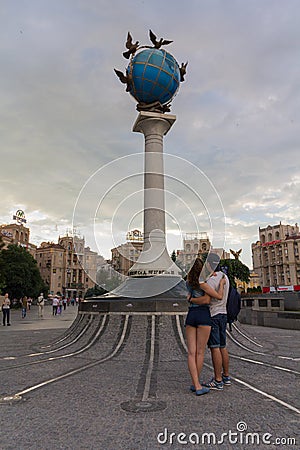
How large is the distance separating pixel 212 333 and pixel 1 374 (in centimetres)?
448

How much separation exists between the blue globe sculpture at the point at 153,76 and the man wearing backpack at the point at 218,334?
14135mm

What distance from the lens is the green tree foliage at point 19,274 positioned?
55.7 m

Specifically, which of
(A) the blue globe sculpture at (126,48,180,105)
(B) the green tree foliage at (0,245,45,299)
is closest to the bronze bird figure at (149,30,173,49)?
(A) the blue globe sculpture at (126,48,180,105)

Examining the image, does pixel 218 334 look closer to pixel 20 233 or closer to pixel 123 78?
pixel 123 78

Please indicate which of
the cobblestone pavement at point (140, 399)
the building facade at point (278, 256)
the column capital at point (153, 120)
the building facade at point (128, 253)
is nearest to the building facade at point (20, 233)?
the building facade at point (278, 256)

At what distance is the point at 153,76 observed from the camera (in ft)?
58.7

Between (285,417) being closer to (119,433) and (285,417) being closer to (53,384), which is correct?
(119,433)

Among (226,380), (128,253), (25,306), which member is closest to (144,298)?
(128,253)

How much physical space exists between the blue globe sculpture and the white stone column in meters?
1.05

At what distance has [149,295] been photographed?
13805 mm

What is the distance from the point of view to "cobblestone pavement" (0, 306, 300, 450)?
398cm

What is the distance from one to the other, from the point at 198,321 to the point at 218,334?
1.61 ft

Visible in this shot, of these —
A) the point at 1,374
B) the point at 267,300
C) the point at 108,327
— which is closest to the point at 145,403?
the point at 1,374

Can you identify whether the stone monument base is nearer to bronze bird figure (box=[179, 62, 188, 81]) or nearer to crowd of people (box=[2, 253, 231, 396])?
crowd of people (box=[2, 253, 231, 396])
